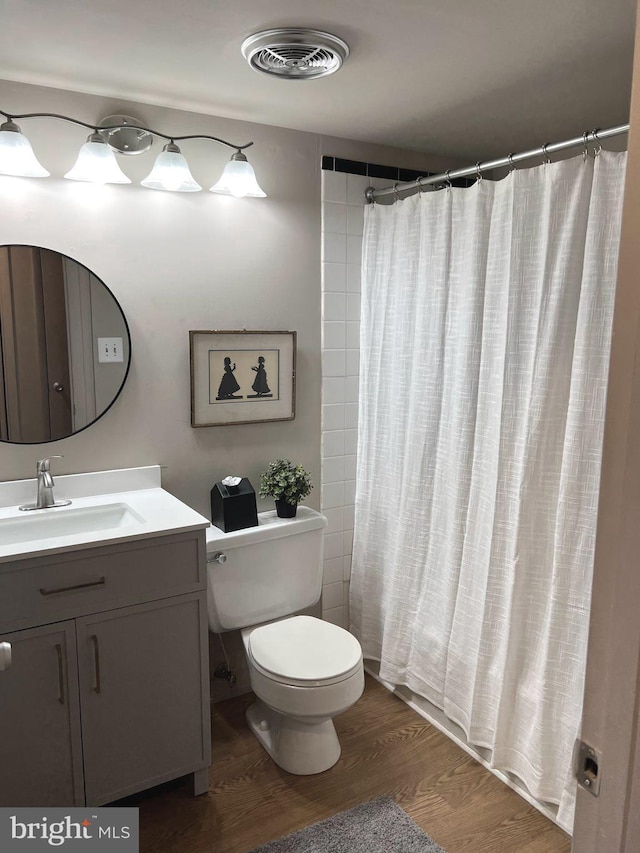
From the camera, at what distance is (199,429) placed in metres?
2.48

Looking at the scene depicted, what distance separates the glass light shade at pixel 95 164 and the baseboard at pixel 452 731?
221 cm

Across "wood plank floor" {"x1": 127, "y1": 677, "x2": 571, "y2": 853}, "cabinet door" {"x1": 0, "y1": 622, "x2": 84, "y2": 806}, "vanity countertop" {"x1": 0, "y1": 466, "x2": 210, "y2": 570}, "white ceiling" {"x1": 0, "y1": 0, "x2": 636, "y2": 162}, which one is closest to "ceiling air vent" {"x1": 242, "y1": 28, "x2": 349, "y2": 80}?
"white ceiling" {"x1": 0, "y1": 0, "x2": 636, "y2": 162}

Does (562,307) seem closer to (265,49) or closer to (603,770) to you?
(265,49)

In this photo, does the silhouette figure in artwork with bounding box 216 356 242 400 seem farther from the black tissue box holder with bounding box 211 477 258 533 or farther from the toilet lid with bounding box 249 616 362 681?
the toilet lid with bounding box 249 616 362 681

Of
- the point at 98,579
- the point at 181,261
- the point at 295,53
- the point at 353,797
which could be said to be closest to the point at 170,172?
the point at 181,261

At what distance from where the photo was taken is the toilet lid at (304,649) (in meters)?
2.11

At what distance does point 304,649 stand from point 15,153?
1836mm

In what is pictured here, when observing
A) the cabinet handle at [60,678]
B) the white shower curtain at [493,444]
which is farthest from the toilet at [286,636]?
the cabinet handle at [60,678]

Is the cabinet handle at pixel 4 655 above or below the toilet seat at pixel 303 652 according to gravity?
above

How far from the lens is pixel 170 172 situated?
2.19 metres

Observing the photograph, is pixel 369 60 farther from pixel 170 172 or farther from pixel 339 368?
pixel 339 368

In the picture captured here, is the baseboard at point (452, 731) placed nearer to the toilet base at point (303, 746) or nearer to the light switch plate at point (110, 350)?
the toilet base at point (303, 746)

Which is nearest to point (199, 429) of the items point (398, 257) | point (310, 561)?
point (310, 561)

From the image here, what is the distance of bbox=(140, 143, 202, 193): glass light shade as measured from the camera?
2182 mm
